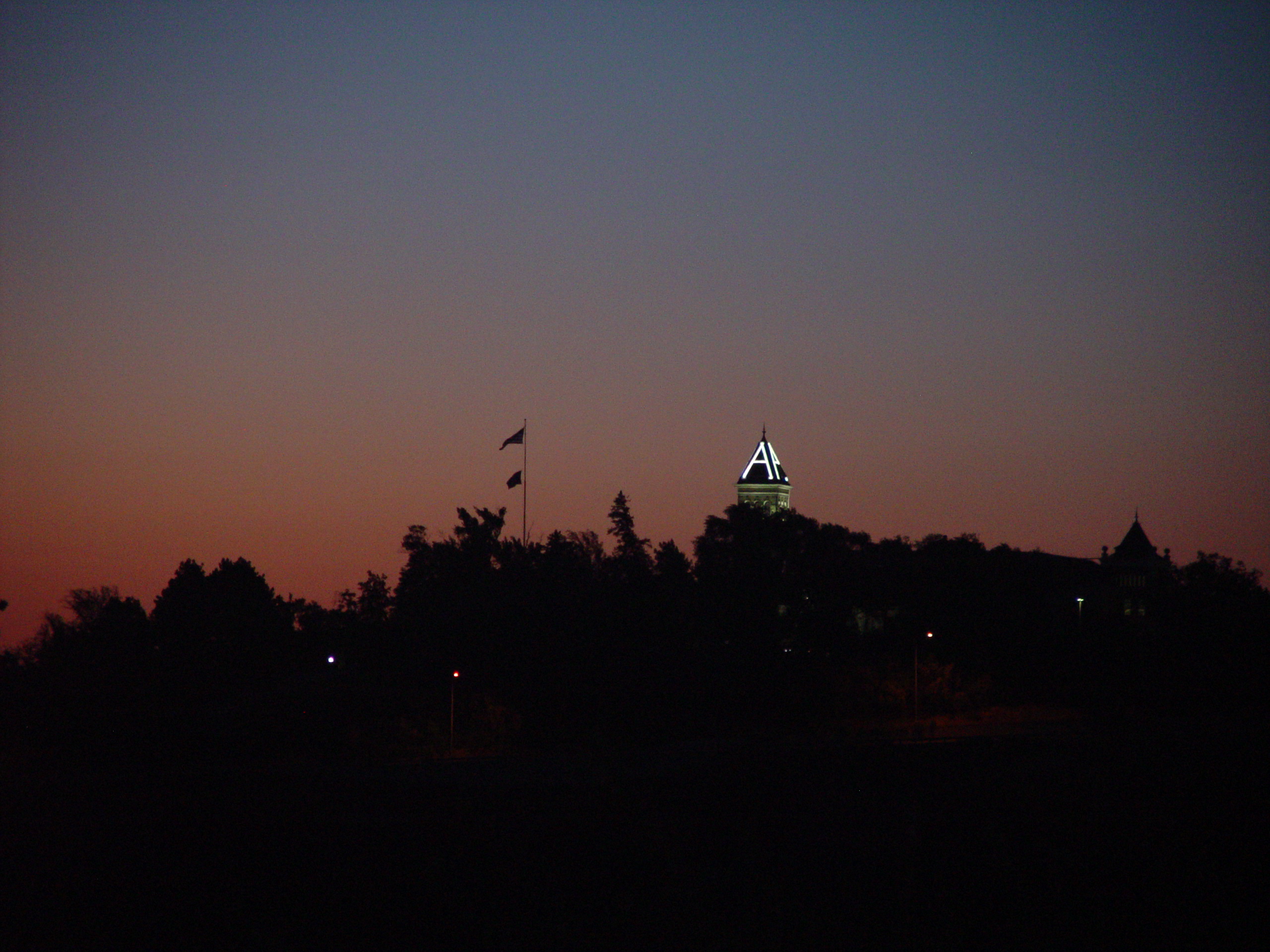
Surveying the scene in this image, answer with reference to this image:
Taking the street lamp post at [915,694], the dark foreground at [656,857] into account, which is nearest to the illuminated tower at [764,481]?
the street lamp post at [915,694]

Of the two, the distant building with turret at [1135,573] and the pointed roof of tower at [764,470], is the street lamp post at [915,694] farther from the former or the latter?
the pointed roof of tower at [764,470]

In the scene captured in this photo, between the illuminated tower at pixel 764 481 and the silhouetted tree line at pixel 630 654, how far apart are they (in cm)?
4495

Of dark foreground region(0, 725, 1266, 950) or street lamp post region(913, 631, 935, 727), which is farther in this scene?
street lamp post region(913, 631, 935, 727)

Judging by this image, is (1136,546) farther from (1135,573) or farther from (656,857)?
(656,857)

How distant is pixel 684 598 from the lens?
72750 mm

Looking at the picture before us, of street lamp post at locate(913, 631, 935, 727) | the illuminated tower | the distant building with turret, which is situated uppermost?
the illuminated tower

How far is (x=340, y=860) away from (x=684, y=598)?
4829 centimetres

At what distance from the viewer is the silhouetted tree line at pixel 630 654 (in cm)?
5641

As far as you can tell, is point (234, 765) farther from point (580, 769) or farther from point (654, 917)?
point (654, 917)

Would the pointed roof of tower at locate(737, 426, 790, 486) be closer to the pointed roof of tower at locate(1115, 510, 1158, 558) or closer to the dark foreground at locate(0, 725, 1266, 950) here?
the pointed roof of tower at locate(1115, 510, 1158, 558)

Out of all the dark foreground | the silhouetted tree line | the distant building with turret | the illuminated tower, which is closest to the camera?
the dark foreground

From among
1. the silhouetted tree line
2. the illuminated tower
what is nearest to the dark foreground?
the silhouetted tree line

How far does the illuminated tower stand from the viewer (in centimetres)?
13575

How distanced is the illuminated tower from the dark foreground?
96.4m
